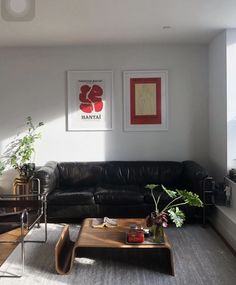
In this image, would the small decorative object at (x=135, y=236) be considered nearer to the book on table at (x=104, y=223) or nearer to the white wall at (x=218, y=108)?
the book on table at (x=104, y=223)

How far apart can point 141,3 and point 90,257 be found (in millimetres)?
2629

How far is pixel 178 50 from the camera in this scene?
201 inches

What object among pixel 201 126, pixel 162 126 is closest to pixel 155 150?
pixel 162 126

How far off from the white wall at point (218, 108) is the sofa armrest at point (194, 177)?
0.39m

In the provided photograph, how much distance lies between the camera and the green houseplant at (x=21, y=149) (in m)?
5.02

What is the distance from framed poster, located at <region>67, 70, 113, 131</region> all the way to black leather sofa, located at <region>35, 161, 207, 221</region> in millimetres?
652

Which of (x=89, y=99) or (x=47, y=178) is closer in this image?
(x=47, y=178)

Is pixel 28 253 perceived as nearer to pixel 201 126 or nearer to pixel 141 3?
pixel 141 3

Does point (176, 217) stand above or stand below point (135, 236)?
above

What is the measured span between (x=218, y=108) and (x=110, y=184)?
191 cm

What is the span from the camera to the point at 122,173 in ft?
16.1

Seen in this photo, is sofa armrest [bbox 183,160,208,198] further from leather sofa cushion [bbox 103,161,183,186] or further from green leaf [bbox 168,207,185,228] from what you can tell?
green leaf [bbox 168,207,185,228]

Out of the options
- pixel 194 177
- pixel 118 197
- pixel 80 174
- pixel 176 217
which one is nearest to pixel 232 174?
pixel 194 177

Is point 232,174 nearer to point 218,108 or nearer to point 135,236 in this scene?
point 218,108
